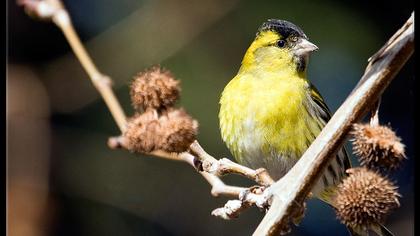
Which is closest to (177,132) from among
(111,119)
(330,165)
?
(330,165)

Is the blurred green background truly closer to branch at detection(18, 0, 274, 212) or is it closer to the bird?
the bird

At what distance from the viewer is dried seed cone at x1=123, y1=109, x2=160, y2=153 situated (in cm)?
112

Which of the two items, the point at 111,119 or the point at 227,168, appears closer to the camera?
the point at 227,168

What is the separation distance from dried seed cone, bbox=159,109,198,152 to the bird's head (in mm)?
743

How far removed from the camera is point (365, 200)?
106cm

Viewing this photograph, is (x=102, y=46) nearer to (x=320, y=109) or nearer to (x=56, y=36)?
(x=56, y=36)

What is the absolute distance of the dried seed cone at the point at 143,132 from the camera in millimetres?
1122

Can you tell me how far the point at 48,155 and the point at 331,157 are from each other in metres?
2.58

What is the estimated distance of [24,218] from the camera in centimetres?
294

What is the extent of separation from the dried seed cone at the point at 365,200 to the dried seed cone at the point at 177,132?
0.85 ft

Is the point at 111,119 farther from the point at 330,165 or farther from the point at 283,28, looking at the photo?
the point at 283,28

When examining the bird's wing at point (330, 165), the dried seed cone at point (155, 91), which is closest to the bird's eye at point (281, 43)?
the bird's wing at point (330, 165)

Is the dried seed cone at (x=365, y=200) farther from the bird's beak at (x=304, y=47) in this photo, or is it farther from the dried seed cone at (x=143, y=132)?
the bird's beak at (x=304, y=47)

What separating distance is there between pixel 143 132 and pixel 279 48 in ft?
2.95
